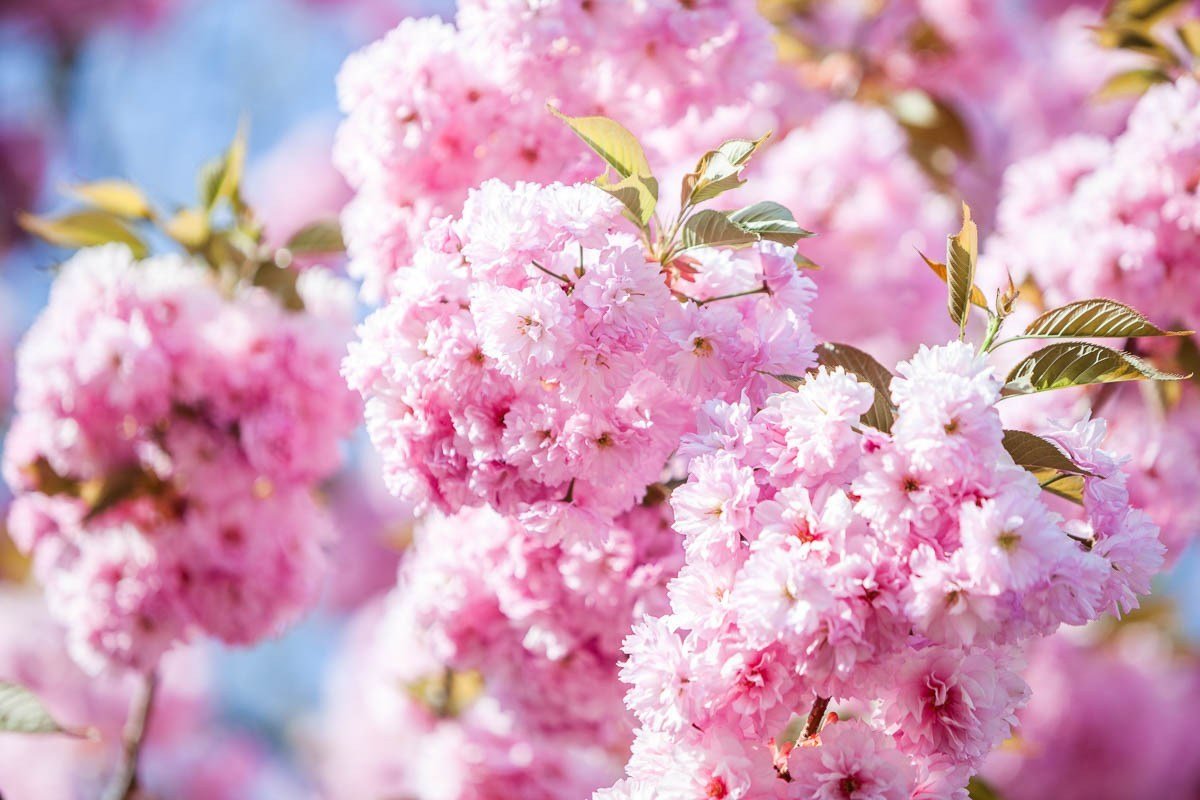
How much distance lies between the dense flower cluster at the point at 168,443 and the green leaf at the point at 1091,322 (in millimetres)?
1196

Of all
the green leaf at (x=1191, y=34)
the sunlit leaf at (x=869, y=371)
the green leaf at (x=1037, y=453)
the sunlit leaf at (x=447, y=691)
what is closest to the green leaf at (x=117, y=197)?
the sunlit leaf at (x=447, y=691)

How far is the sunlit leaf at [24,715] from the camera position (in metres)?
1.52

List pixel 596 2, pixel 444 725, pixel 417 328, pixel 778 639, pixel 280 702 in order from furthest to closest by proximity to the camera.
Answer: pixel 280 702 → pixel 444 725 → pixel 596 2 → pixel 417 328 → pixel 778 639

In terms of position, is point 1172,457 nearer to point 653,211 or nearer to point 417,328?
point 653,211

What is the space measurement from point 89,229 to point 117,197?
8 cm

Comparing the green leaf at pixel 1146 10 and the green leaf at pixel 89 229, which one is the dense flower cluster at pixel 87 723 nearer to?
the green leaf at pixel 89 229

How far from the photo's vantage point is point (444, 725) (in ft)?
7.80

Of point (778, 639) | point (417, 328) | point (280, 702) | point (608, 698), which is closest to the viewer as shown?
point (778, 639)

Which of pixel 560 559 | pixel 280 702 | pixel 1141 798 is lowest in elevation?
pixel 1141 798

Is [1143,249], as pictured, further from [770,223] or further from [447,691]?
[447,691]

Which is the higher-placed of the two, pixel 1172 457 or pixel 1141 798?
pixel 1172 457

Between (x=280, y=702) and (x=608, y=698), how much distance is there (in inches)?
155

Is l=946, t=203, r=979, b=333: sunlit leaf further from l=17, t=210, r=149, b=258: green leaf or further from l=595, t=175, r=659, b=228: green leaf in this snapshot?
l=17, t=210, r=149, b=258: green leaf

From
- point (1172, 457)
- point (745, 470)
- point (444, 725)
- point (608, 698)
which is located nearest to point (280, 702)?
point (444, 725)
